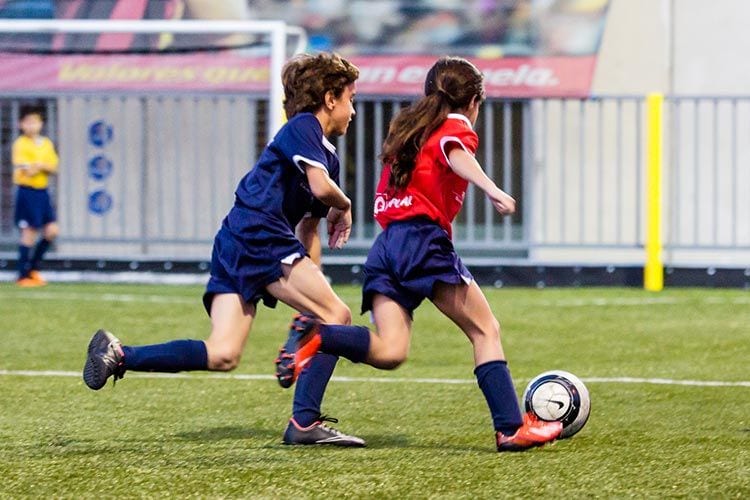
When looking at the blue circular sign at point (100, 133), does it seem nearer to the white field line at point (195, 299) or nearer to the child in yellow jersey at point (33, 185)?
the child in yellow jersey at point (33, 185)

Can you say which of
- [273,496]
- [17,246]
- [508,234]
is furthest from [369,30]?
[273,496]

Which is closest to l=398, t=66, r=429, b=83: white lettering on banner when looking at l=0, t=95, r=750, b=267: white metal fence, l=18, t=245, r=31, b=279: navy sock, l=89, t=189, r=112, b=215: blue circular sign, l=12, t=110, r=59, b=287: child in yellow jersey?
l=0, t=95, r=750, b=267: white metal fence

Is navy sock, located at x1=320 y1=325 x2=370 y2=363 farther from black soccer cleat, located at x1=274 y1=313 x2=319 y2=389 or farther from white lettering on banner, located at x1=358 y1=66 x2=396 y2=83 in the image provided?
white lettering on banner, located at x1=358 y1=66 x2=396 y2=83

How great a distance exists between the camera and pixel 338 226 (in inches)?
245

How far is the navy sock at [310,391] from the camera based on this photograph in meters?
5.98

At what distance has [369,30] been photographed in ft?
50.4

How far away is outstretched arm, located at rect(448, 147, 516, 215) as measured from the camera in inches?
214

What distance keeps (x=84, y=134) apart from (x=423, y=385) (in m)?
8.14

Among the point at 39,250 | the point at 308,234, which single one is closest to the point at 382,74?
the point at 39,250

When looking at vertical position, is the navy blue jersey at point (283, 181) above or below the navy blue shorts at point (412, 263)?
above

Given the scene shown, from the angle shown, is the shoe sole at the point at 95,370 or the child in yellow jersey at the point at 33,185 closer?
the shoe sole at the point at 95,370

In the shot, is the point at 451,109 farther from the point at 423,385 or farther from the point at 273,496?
the point at 423,385

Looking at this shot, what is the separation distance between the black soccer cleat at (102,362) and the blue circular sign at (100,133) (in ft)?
30.9

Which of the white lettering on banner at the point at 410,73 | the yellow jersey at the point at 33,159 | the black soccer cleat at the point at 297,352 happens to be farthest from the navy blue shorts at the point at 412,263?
the white lettering on banner at the point at 410,73
